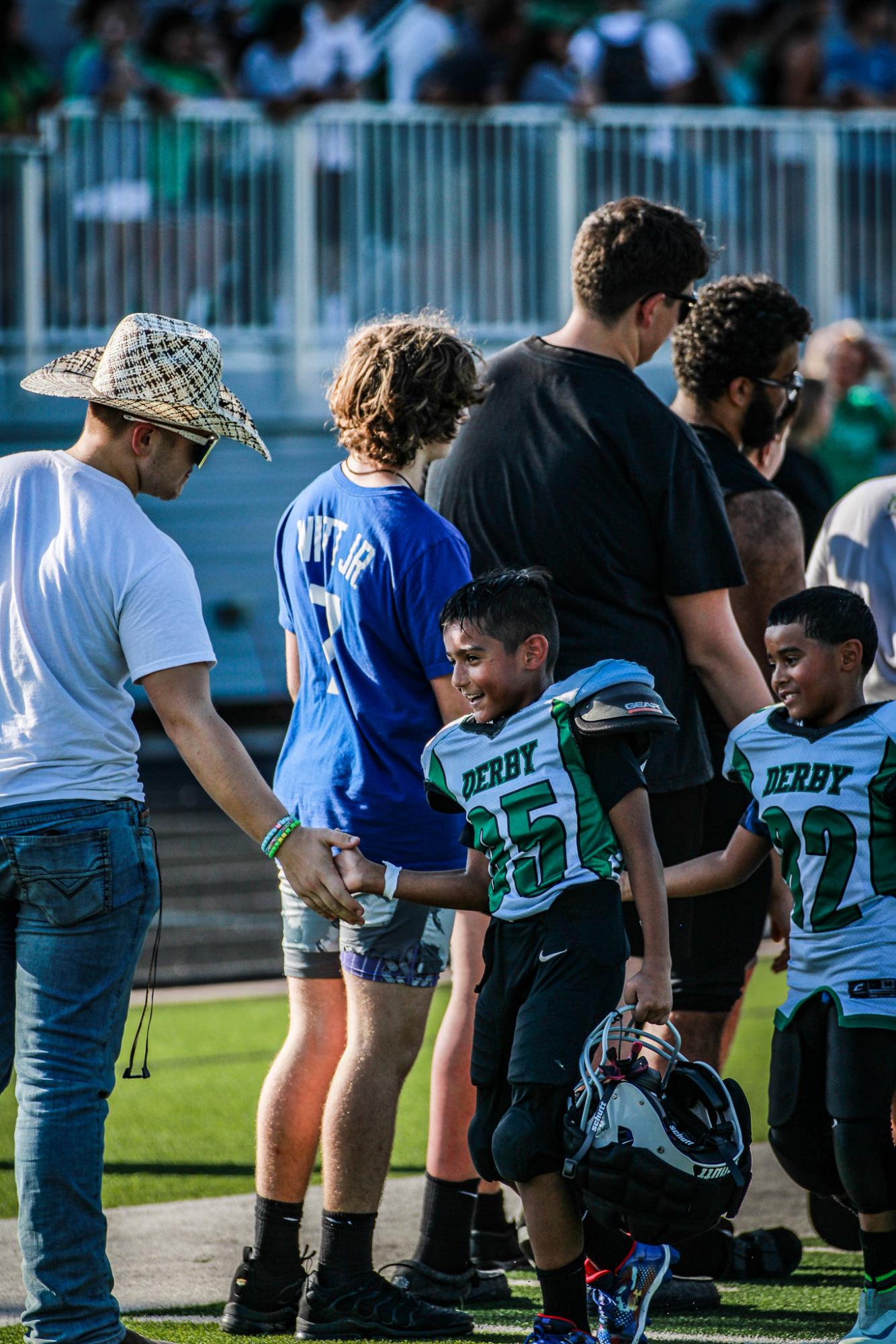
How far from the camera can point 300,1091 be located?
3.71 m

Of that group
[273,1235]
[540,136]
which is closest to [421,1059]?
[273,1235]

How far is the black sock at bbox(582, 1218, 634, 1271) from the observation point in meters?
3.44

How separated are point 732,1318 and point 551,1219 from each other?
0.90 m

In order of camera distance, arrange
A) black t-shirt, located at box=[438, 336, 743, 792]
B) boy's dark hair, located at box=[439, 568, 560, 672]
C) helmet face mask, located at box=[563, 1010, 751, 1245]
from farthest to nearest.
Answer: black t-shirt, located at box=[438, 336, 743, 792]
boy's dark hair, located at box=[439, 568, 560, 672]
helmet face mask, located at box=[563, 1010, 751, 1245]

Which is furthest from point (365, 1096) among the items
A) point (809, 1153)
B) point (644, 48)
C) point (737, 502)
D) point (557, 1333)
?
point (644, 48)

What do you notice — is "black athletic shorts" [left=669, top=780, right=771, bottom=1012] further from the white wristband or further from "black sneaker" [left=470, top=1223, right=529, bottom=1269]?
the white wristband

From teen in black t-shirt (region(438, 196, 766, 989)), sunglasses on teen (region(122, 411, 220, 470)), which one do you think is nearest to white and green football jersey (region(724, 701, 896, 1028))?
teen in black t-shirt (region(438, 196, 766, 989))

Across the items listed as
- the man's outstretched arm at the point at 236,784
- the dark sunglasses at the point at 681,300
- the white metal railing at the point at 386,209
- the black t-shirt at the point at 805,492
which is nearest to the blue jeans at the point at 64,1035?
the man's outstretched arm at the point at 236,784

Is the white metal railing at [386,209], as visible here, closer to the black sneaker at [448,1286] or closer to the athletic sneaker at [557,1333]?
the black sneaker at [448,1286]

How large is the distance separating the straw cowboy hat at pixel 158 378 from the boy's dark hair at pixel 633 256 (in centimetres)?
94

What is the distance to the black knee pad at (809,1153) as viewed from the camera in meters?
3.42

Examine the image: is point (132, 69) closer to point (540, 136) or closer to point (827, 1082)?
point (540, 136)

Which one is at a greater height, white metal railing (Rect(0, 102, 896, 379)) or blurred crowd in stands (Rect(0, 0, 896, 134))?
blurred crowd in stands (Rect(0, 0, 896, 134))

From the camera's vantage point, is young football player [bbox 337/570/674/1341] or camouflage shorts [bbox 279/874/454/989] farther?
camouflage shorts [bbox 279/874/454/989]
